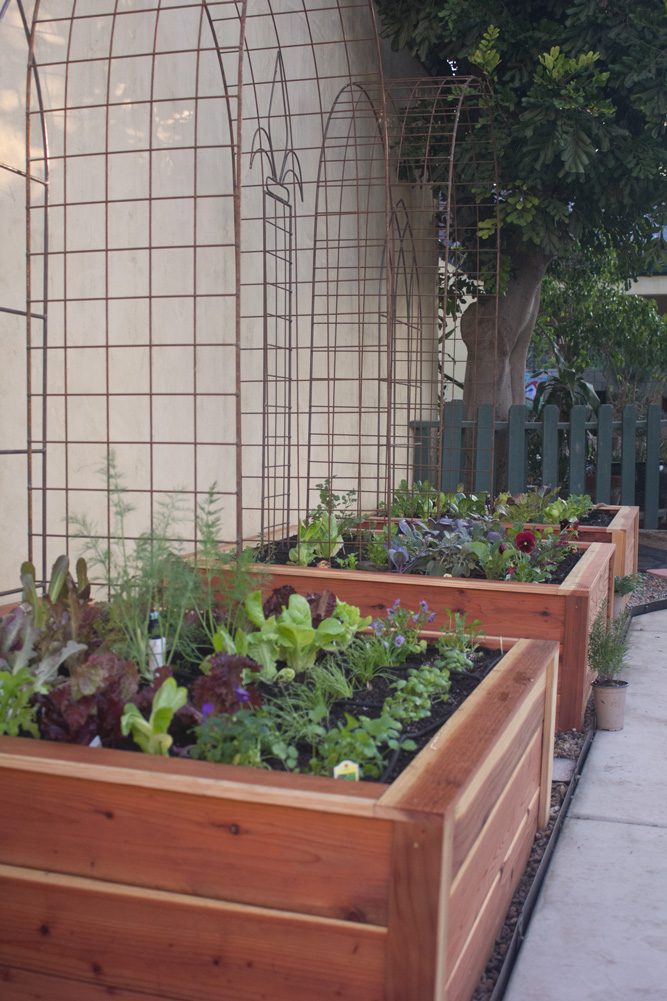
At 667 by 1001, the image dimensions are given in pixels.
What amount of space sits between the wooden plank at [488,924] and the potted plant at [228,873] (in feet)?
0.05

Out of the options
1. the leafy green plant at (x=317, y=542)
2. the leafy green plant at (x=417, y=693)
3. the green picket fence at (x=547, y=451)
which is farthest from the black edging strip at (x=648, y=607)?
the leafy green plant at (x=417, y=693)

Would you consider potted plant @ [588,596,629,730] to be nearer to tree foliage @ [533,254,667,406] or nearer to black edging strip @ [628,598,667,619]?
black edging strip @ [628,598,667,619]

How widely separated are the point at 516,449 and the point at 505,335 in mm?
995

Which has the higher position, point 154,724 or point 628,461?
point 628,461

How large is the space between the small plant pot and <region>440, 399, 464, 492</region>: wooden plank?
4200mm

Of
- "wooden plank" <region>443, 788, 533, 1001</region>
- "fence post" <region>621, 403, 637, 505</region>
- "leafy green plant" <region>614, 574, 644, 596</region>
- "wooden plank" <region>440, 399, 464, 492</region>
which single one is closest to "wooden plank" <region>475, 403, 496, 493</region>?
"wooden plank" <region>440, 399, 464, 492</region>

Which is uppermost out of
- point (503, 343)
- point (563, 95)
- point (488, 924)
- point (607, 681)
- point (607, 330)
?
point (563, 95)

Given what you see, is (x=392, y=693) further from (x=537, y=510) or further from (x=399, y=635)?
(x=537, y=510)

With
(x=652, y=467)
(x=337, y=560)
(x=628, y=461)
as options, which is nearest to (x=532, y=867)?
(x=337, y=560)

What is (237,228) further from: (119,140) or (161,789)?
(161,789)

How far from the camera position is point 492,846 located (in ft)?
6.06

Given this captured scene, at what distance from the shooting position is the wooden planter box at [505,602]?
3.35m

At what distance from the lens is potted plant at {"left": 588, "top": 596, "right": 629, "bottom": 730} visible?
3.50 m

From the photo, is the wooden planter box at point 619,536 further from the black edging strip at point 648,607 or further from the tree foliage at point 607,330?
the tree foliage at point 607,330
